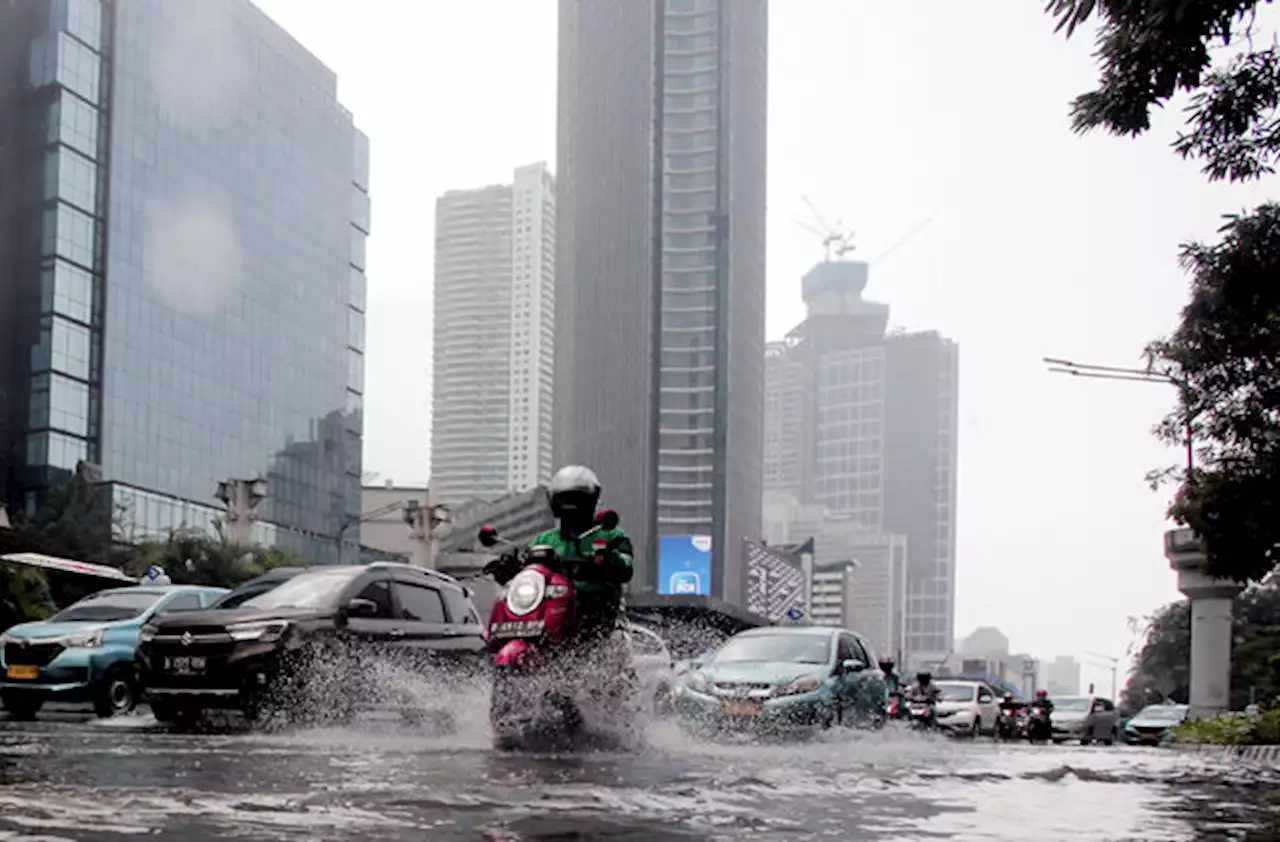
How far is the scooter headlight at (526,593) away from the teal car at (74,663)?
6.85m

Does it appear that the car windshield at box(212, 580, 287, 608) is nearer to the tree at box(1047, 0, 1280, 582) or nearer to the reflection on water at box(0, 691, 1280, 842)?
the reflection on water at box(0, 691, 1280, 842)

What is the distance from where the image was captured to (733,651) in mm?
15969

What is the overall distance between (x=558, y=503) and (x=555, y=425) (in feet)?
508

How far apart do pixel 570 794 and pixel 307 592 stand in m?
7.39

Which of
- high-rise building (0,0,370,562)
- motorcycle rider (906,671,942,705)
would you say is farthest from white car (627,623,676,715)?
high-rise building (0,0,370,562)

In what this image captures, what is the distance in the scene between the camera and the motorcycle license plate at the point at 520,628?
394 inches

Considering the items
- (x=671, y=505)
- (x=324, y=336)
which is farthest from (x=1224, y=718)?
(x=671, y=505)

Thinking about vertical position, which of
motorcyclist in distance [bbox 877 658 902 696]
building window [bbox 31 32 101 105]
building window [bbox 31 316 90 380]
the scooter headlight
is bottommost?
motorcyclist in distance [bbox 877 658 902 696]

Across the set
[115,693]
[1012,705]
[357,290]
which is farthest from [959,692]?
[357,290]

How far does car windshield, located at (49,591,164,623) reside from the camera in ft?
55.3

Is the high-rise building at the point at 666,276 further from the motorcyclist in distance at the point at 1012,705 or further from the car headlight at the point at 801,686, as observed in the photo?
the car headlight at the point at 801,686

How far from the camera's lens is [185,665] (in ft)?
43.2

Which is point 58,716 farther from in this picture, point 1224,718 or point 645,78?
point 645,78

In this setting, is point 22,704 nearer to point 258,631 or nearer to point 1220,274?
point 258,631
